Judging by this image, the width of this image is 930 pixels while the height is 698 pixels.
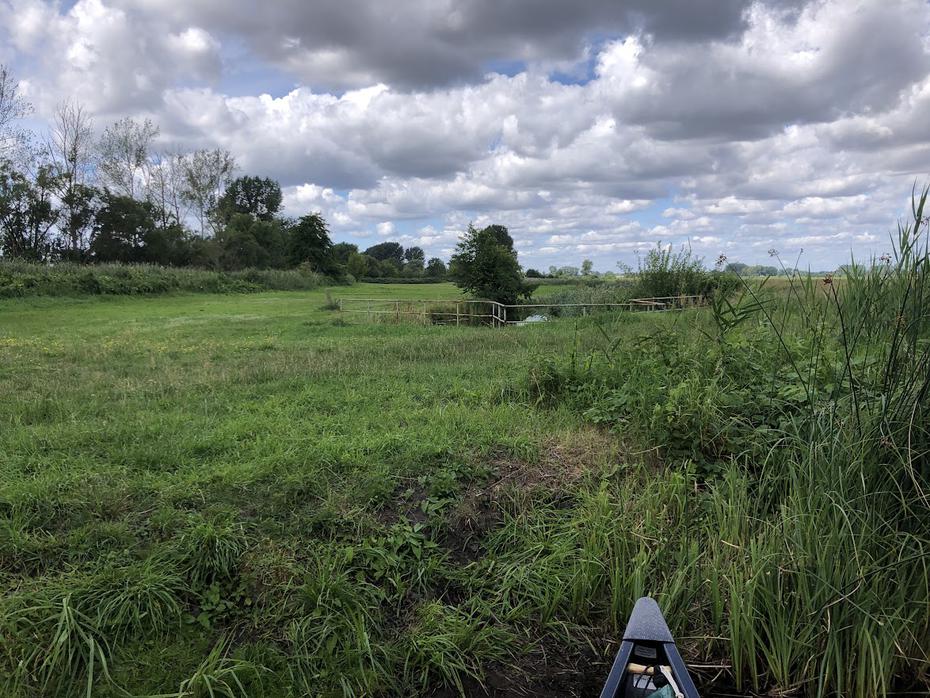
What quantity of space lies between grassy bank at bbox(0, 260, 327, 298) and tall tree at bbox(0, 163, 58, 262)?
866 centimetres

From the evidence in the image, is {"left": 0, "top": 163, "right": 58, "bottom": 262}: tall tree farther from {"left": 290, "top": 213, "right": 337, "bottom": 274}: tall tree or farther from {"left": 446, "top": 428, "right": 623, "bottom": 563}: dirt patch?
{"left": 446, "top": 428, "right": 623, "bottom": 563}: dirt patch

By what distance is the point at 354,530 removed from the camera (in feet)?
11.0

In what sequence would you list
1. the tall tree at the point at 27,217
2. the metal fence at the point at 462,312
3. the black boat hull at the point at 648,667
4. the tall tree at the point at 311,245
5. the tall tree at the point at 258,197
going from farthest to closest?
the tall tree at the point at 258,197, the tall tree at the point at 311,245, the tall tree at the point at 27,217, the metal fence at the point at 462,312, the black boat hull at the point at 648,667

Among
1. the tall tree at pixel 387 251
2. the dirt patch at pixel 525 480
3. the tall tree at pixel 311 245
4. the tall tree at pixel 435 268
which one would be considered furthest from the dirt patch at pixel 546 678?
the tall tree at pixel 387 251

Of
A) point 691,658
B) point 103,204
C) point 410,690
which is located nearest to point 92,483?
point 410,690

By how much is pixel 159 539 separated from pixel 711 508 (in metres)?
3.28

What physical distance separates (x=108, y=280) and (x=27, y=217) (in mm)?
15513

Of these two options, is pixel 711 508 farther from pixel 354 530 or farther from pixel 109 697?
pixel 109 697

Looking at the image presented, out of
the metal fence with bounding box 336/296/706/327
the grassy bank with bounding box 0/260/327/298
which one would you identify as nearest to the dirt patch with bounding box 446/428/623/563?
the metal fence with bounding box 336/296/706/327

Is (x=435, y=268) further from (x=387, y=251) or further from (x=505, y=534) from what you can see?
(x=505, y=534)

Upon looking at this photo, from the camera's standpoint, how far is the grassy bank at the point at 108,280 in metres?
23.1

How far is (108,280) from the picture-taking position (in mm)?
26422

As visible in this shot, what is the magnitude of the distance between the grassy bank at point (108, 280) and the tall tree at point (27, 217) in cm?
866

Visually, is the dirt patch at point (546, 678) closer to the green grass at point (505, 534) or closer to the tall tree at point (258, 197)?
the green grass at point (505, 534)
